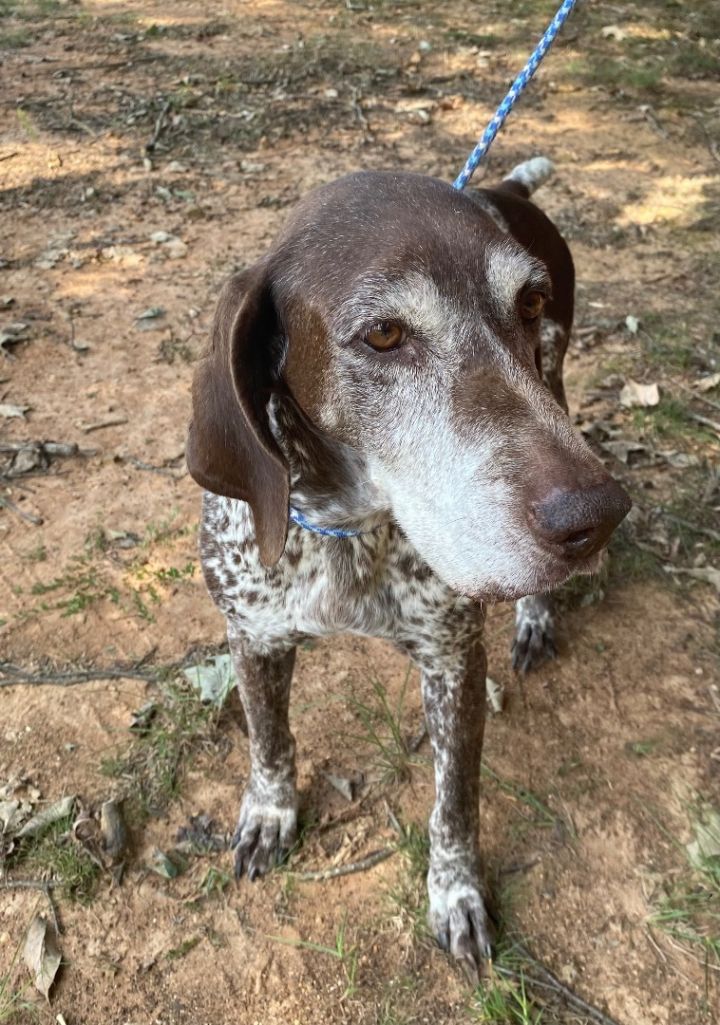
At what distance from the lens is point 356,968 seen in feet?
9.30

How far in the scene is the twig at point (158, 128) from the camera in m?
8.18

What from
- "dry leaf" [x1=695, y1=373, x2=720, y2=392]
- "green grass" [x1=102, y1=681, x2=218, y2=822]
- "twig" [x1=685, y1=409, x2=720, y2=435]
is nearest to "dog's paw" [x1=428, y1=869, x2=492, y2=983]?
"green grass" [x1=102, y1=681, x2=218, y2=822]

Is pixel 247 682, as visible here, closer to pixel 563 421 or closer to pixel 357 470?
pixel 357 470

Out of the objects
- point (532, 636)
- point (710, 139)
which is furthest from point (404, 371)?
point (710, 139)

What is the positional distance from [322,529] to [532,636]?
1.59 metres

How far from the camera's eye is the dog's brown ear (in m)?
2.24

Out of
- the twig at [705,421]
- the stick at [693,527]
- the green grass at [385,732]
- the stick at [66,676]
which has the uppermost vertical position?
the twig at [705,421]

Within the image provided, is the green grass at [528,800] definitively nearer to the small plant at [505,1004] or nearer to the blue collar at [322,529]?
the small plant at [505,1004]

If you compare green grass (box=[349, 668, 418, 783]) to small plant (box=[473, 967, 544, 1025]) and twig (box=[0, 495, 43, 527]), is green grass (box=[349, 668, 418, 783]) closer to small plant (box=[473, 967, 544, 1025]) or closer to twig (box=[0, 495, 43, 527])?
small plant (box=[473, 967, 544, 1025])

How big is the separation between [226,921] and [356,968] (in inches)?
19.1

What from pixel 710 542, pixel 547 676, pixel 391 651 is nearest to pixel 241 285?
pixel 391 651

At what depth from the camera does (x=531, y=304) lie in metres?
2.39

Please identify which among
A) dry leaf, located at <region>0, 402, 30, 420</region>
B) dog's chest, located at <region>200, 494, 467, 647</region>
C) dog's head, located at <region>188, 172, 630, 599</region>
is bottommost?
dry leaf, located at <region>0, 402, 30, 420</region>

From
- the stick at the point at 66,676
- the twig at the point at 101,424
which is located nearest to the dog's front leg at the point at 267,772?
the stick at the point at 66,676
